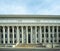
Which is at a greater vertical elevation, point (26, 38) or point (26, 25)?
point (26, 25)

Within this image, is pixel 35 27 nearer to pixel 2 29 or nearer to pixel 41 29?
pixel 41 29

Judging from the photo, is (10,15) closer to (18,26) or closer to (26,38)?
(18,26)

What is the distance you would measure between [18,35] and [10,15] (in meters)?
9.59

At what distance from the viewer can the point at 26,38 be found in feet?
273

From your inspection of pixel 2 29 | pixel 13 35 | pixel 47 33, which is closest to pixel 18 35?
pixel 13 35

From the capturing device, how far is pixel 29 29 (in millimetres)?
83625

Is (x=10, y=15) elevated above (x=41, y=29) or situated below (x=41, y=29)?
above

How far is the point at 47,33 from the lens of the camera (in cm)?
8412

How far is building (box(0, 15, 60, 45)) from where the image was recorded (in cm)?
8125

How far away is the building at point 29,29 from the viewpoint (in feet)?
267

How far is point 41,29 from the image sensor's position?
273 ft

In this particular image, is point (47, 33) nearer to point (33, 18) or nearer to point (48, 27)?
point (48, 27)

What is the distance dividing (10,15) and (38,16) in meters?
12.5

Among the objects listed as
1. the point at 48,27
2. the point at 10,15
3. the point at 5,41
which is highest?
the point at 10,15
